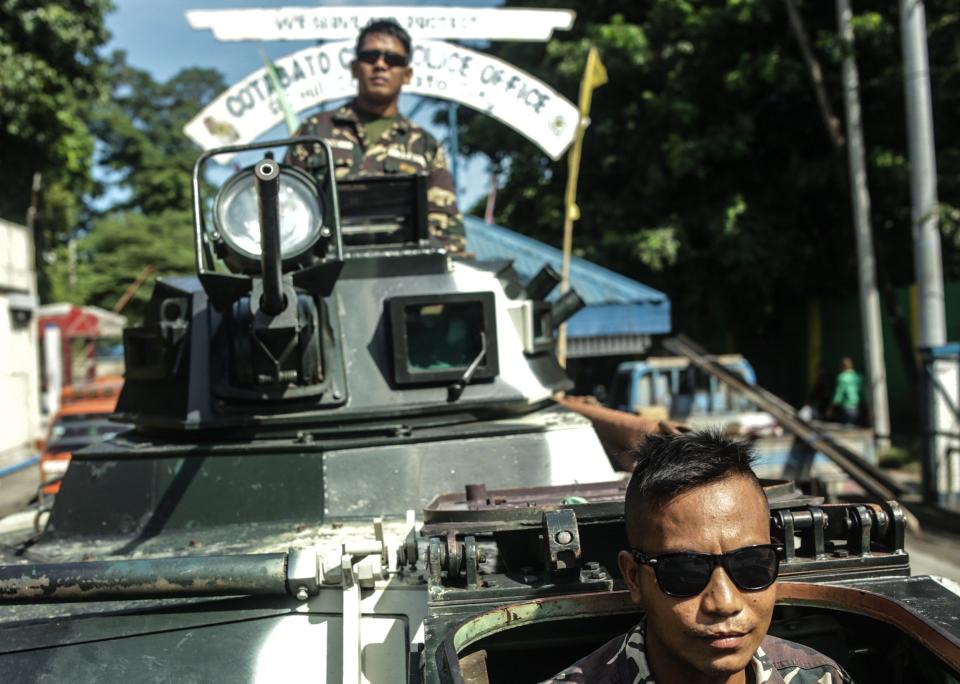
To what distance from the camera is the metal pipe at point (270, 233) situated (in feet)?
9.04

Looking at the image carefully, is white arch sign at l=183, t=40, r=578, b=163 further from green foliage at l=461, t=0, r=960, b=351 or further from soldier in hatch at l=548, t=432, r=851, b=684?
green foliage at l=461, t=0, r=960, b=351

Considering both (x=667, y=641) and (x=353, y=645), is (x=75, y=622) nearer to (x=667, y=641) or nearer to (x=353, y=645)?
(x=353, y=645)

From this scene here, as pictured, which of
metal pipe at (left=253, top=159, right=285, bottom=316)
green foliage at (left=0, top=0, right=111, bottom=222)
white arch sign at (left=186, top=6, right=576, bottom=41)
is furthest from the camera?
green foliage at (left=0, top=0, right=111, bottom=222)

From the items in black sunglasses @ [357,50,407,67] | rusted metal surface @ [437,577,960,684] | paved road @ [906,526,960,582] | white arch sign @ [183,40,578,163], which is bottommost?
paved road @ [906,526,960,582]

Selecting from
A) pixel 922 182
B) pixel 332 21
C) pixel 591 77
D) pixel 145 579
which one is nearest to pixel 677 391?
pixel 922 182

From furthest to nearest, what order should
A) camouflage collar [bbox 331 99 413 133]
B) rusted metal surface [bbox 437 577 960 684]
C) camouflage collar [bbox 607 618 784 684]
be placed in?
1. camouflage collar [bbox 331 99 413 133]
2. rusted metal surface [bbox 437 577 960 684]
3. camouflage collar [bbox 607 618 784 684]

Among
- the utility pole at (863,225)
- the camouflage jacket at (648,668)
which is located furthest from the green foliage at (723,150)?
the camouflage jacket at (648,668)

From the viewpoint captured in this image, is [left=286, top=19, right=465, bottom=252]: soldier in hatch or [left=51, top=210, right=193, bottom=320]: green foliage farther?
[left=51, top=210, right=193, bottom=320]: green foliage

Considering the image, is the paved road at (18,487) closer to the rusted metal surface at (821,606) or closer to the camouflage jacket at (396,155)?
the camouflage jacket at (396,155)

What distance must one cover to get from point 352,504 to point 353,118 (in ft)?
6.65

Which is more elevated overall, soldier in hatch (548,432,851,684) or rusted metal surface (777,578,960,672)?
soldier in hatch (548,432,851,684)

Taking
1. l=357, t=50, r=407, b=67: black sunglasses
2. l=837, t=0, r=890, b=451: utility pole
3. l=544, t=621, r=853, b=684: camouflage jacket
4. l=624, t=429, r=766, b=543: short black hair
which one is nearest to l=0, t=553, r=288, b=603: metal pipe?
l=544, t=621, r=853, b=684: camouflage jacket

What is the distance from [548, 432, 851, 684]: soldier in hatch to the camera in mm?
1816

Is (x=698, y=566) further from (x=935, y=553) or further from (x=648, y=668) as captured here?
(x=935, y=553)
